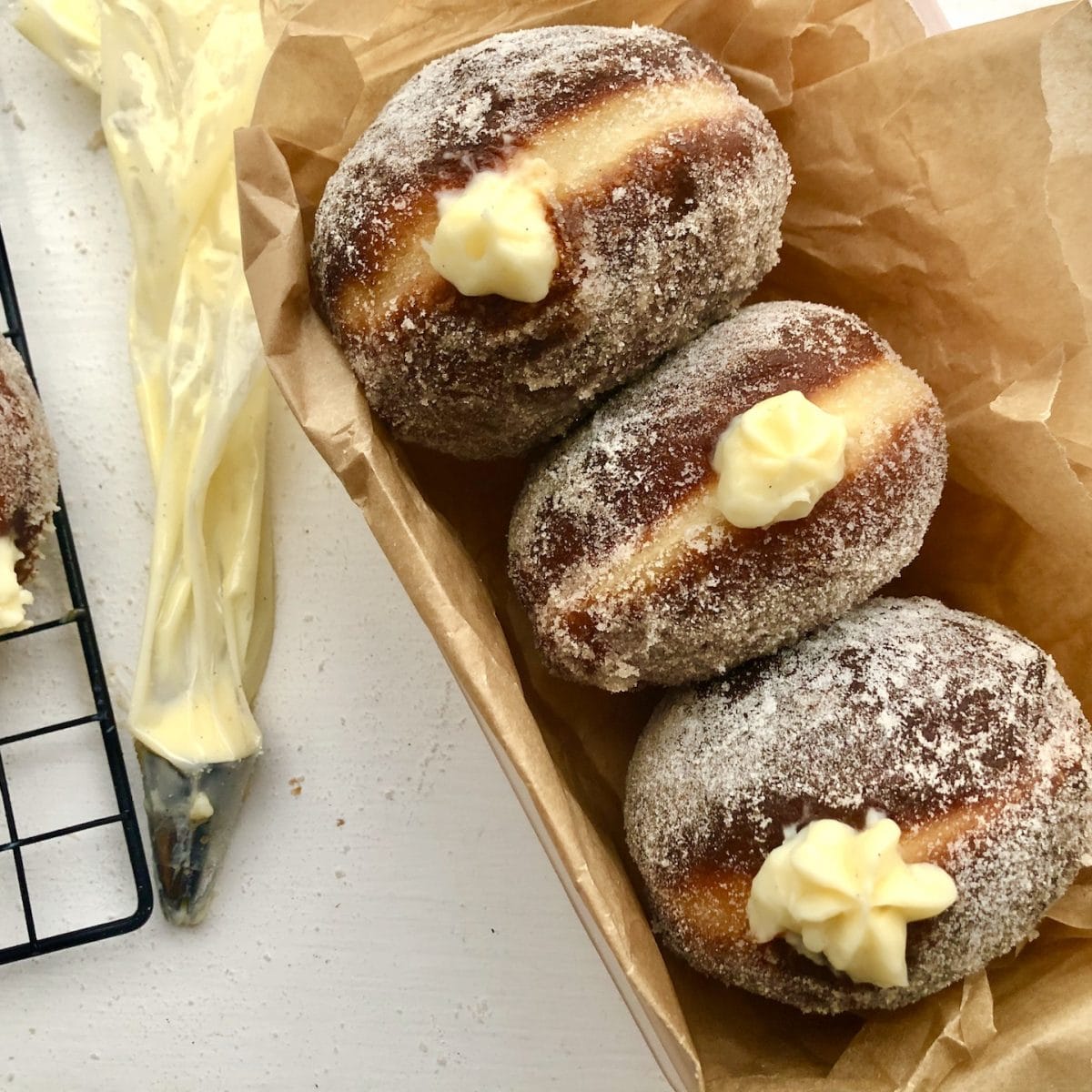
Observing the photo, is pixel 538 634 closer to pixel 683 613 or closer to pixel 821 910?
pixel 683 613

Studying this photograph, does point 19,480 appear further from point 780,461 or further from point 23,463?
point 780,461

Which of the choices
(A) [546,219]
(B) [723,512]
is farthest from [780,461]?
(A) [546,219]

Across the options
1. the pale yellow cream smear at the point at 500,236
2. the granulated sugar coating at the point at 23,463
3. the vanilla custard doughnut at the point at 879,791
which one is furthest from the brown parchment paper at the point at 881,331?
the granulated sugar coating at the point at 23,463

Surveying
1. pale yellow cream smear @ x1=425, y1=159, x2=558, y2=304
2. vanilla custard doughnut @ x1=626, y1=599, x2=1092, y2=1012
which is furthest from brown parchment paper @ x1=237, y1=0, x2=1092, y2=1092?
pale yellow cream smear @ x1=425, y1=159, x2=558, y2=304

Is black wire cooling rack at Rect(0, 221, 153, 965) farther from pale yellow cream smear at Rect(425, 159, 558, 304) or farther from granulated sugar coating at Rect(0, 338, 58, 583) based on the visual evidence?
pale yellow cream smear at Rect(425, 159, 558, 304)

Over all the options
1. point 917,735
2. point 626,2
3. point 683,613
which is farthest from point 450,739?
point 626,2
